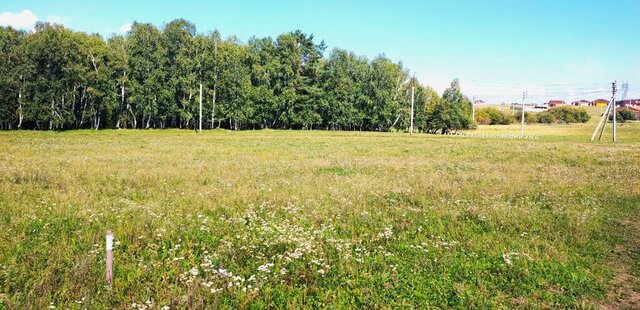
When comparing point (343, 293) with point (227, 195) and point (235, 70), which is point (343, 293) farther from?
point (235, 70)

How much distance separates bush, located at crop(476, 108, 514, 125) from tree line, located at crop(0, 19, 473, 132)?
49048mm

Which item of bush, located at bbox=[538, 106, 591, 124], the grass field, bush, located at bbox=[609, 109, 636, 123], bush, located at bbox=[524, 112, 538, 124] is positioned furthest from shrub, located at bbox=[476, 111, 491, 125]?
the grass field

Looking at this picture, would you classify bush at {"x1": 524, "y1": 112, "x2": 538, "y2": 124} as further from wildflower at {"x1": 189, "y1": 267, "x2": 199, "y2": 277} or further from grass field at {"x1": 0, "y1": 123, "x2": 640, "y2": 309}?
wildflower at {"x1": 189, "y1": 267, "x2": 199, "y2": 277}

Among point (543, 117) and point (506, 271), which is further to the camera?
point (543, 117)

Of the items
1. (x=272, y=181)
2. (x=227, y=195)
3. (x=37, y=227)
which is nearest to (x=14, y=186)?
(x=37, y=227)

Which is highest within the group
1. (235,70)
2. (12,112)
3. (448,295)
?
(235,70)

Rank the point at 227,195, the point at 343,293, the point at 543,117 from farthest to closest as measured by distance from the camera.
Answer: the point at 543,117 → the point at 227,195 → the point at 343,293

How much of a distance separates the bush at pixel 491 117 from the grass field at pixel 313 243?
144 m

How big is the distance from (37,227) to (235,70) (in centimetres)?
7265

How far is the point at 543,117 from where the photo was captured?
15362cm

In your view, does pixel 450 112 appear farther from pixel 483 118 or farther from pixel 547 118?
pixel 547 118

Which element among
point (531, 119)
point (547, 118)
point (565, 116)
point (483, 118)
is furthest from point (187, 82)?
point (565, 116)

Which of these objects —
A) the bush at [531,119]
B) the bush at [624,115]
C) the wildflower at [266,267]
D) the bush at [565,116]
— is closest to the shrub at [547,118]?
the bush at [565,116]

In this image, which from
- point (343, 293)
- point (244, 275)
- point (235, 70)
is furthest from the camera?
point (235, 70)
